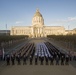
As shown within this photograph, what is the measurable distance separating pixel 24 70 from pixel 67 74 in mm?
4397

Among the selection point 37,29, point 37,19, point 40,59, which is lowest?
point 40,59

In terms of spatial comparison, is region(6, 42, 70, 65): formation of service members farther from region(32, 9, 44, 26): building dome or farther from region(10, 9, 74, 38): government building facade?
region(32, 9, 44, 26): building dome

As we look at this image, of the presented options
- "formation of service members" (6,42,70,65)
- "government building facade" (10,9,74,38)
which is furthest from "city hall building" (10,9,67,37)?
"formation of service members" (6,42,70,65)

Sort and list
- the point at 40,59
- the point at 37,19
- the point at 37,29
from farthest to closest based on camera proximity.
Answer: the point at 37,19 < the point at 37,29 < the point at 40,59

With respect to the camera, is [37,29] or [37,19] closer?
[37,29]

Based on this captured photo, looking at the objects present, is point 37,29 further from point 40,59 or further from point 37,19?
point 40,59

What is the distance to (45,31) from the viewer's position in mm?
176375

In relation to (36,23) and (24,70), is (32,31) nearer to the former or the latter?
(36,23)

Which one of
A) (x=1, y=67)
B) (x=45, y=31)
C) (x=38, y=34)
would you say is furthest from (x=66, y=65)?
(x=45, y=31)

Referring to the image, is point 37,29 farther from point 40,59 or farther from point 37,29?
point 40,59

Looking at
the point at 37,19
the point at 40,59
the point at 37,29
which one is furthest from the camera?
the point at 37,19

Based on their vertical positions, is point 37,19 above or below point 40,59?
above

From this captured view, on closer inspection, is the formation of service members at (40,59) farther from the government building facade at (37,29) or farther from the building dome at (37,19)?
the building dome at (37,19)

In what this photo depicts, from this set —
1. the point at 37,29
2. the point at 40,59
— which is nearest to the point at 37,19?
the point at 37,29
